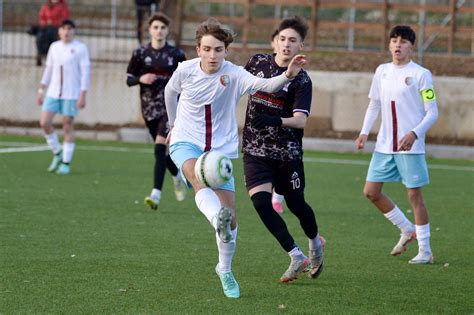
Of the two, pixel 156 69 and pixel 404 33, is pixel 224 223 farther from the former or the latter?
pixel 156 69

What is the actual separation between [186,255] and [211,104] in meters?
1.83

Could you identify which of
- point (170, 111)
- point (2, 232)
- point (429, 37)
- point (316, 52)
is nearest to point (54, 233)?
point (2, 232)

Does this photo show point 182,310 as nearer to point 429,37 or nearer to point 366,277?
point 366,277

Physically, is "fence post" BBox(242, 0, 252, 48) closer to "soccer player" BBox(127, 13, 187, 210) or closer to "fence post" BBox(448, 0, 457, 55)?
"fence post" BBox(448, 0, 457, 55)

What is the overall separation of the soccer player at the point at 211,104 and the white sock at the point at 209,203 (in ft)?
0.56

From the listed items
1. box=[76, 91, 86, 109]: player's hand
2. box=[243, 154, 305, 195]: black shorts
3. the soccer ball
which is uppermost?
the soccer ball

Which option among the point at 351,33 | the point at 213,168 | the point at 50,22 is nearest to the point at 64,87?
the point at 50,22

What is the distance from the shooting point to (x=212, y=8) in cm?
2831

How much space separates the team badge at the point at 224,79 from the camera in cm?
770

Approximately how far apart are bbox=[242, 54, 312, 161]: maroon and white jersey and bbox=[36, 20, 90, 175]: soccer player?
7926mm

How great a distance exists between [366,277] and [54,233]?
3138 mm

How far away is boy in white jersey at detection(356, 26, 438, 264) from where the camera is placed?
9281mm

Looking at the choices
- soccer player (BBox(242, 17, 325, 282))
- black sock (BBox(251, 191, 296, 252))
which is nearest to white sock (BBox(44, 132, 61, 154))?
soccer player (BBox(242, 17, 325, 282))

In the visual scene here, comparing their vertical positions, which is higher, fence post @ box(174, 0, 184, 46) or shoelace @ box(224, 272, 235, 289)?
fence post @ box(174, 0, 184, 46)
